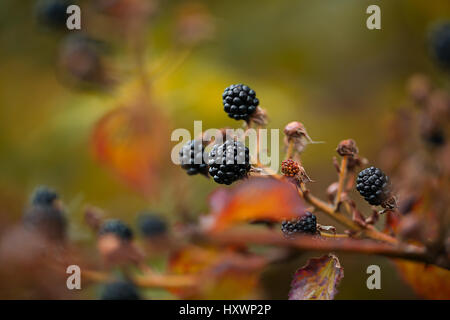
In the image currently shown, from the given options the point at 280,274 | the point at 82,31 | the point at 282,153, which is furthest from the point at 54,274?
the point at 82,31

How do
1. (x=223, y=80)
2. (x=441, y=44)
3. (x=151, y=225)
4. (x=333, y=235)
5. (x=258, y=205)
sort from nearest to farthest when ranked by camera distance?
(x=258, y=205) < (x=333, y=235) < (x=151, y=225) < (x=441, y=44) < (x=223, y=80)

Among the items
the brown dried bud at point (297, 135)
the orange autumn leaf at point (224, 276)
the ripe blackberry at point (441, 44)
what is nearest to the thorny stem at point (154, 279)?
the orange autumn leaf at point (224, 276)

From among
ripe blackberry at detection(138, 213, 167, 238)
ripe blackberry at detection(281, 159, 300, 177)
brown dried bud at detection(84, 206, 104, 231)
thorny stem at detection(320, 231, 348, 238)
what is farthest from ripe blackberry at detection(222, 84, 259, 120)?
ripe blackberry at detection(138, 213, 167, 238)

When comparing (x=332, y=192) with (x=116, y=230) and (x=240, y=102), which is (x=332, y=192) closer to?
(x=240, y=102)

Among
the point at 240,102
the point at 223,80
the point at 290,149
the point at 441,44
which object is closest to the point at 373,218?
the point at 290,149

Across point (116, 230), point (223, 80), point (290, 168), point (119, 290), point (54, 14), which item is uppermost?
point (54, 14)

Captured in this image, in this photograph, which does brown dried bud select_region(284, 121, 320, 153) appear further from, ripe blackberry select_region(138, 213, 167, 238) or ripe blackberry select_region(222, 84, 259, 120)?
ripe blackberry select_region(138, 213, 167, 238)

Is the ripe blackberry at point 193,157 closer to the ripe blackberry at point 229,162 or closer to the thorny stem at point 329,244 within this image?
the ripe blackberry at point 229,162
